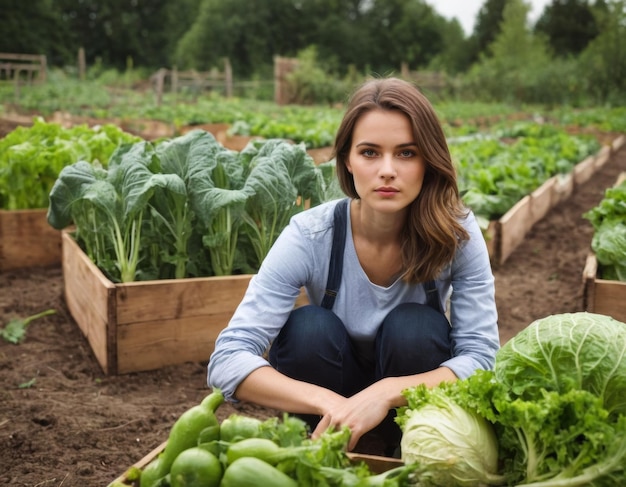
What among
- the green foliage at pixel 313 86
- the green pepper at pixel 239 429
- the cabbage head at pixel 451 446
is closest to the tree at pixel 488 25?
the green foliage at pixel 313 86

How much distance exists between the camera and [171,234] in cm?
386

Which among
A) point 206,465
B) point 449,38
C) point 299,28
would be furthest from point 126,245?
point 449,38

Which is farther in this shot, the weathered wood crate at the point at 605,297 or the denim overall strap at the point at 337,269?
the weathered wood crate at the point at 605,297

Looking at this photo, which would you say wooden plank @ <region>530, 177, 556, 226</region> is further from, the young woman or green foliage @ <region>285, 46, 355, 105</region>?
green foliage @ <region>285, 46, 355, 105</region>

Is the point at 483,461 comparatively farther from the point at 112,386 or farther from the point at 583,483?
the point at 112,386

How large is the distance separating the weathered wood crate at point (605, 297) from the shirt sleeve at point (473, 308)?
156 cm

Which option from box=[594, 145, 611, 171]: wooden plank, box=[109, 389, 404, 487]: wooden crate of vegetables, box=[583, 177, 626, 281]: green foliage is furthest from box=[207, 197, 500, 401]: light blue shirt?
box=[594, 145, 611, 171]: wooden plank

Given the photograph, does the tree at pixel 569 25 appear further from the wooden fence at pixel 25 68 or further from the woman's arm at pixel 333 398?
the woman's arm at pixel 333 398

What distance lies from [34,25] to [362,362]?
58128mm

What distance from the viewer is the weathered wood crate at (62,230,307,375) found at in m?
3.44

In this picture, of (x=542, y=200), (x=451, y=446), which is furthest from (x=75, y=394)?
(x=542, y=200)

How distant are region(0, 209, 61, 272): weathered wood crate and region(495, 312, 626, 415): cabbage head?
425cm

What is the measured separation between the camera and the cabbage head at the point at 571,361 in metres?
1.69

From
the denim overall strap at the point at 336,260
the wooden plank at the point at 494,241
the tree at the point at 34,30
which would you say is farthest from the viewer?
the tree at the point at 34,30
